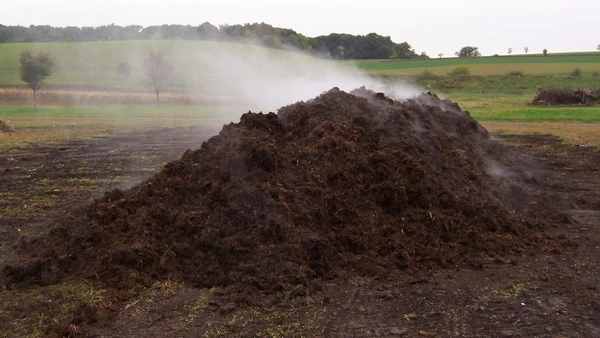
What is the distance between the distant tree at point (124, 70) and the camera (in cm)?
4469

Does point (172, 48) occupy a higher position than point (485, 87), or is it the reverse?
point (172, 48)

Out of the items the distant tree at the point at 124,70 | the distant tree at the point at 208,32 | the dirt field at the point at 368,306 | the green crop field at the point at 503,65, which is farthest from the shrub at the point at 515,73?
the dirt field at the point at 368,306

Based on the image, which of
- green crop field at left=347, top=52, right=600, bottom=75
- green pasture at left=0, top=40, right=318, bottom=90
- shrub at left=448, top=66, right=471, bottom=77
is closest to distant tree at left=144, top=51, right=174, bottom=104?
green pasture at left=0, top=40, right=318, bottom=90

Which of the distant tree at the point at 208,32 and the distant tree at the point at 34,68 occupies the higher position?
the distant tree at the point at 208,32

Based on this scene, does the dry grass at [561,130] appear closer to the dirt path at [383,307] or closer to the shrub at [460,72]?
the dirt path at [383,307]

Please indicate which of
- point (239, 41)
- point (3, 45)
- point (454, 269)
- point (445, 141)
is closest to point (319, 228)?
point (454, 269)

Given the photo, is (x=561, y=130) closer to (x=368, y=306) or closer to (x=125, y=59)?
(x=368, y=306)

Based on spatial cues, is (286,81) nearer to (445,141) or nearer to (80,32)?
(445,141)

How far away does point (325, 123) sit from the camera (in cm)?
805

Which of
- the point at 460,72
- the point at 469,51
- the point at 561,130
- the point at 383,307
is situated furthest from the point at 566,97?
the point at 469,51

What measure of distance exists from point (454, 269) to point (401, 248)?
0.65 metres

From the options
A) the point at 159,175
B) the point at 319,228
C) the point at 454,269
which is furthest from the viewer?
the point at 159,175

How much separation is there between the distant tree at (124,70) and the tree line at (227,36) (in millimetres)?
6644

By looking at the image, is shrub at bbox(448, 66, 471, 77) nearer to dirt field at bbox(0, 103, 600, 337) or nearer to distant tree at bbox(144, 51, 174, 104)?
distant tree at bbox(144, 51, 174, 104)
